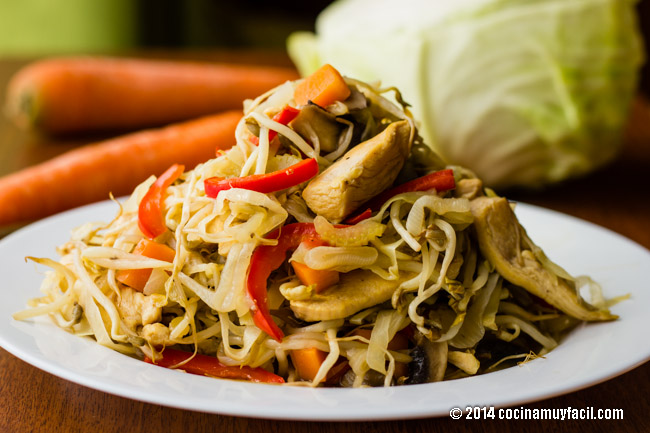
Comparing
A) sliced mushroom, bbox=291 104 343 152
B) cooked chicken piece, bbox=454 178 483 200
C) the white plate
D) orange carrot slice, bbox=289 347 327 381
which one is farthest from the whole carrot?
orange carrot slice, bbox=289 347 327 381

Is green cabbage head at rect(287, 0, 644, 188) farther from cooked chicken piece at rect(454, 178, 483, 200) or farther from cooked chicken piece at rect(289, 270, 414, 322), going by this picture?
cooked chicken piece at rect(289, 270, 414, 322)

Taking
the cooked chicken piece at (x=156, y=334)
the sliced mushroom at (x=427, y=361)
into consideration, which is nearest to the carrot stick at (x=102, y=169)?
the cooked chicken piece at (x=156, y=334)

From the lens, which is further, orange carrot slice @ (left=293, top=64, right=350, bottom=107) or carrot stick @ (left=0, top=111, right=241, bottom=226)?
carrot stick @ (left=0, top=111, right=241, bottom=226)

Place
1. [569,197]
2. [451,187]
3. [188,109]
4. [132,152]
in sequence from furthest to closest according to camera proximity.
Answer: [188,109]
[569,197]
[132,152]
[451,187]

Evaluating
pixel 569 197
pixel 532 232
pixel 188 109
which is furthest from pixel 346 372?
pixel 188 109

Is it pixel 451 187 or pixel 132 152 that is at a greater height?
pixel 451 187

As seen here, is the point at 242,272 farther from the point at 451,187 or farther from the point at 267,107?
the point at 451,187

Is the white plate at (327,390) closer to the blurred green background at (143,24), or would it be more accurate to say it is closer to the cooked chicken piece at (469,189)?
the cooked chicken piece at (469,189)
